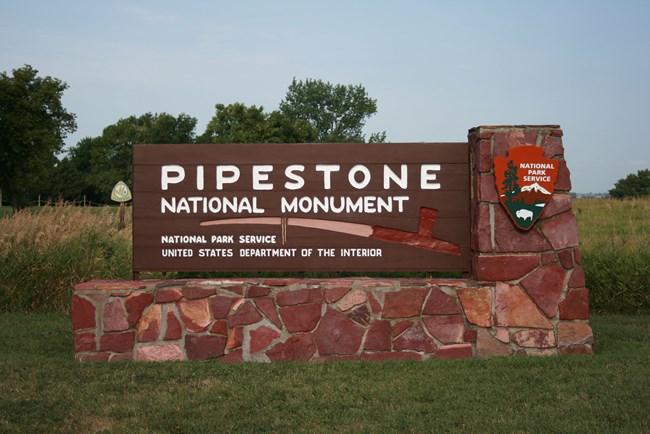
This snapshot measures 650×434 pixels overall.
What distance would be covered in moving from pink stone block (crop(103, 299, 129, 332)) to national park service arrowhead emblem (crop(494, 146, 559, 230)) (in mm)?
3886

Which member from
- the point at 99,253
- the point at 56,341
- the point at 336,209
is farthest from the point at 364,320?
the point at 99,253

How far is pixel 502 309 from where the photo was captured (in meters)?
6.89

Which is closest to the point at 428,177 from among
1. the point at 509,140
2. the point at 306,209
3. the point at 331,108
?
the point at 509,140

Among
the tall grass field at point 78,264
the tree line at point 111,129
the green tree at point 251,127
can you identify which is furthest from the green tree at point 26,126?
the tall grass field at point 78,264

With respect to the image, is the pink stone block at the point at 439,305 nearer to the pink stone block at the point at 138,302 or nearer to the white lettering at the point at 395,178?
the white lettering at the point at 395,178

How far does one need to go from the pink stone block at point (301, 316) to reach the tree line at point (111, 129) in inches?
1389

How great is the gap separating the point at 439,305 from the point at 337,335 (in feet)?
3.42

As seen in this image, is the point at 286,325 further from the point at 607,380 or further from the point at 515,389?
the point at 607,380

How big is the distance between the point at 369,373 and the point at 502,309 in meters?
1.56

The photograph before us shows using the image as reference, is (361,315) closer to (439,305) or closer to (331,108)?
(439,305)

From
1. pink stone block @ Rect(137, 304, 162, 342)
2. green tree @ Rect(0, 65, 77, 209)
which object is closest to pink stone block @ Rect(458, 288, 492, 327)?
pink stone block @ Rect(137, 304, 162, 342)

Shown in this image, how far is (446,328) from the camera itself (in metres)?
6.86

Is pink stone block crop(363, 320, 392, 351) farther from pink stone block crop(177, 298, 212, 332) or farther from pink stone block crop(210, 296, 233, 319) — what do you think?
pink stone block crop(177, 298, 212, 332)

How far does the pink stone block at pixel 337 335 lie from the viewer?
682 centimetres
